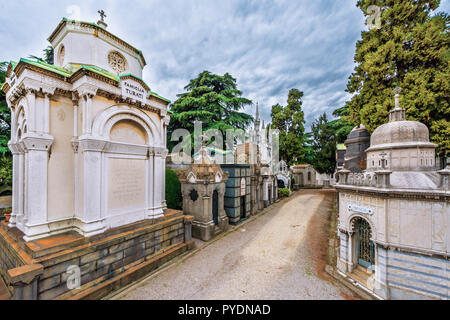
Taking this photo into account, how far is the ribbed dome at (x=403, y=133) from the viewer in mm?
6473

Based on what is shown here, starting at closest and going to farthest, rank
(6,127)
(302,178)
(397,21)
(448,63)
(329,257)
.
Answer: (329,257), (448,63), (397,21), (6,127), (302,178)

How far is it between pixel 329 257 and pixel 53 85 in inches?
518

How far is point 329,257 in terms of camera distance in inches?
334

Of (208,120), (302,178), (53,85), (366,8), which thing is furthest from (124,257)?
(302,178)

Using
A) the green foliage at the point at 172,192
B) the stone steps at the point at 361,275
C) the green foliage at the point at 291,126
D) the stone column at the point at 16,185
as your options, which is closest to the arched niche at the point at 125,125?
the stone column at the point at 16,185

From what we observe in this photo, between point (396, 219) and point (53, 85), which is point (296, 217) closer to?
point (396, 219)

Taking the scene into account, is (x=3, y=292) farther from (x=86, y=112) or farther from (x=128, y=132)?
(x=128, y=132)

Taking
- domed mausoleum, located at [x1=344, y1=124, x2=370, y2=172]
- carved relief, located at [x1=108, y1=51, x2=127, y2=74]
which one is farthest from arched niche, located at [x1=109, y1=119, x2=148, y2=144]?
domed mausoleum, located at [x1=344, y1=124, x2=370, y2=172]

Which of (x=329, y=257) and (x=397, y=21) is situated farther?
(x=397, y=21)

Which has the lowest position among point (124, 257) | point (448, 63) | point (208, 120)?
point (124, 257)

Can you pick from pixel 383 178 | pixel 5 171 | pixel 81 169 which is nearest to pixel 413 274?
pixel 383 178

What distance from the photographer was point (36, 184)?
18.1 ft

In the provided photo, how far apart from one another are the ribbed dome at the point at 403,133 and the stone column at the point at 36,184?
1209 centimetres

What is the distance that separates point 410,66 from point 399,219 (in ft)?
34.5
